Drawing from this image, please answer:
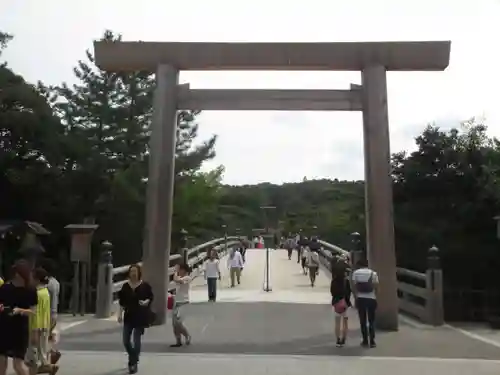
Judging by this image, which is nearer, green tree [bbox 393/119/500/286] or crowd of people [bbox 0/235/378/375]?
crowd of people [bbox 0/235/378/375]

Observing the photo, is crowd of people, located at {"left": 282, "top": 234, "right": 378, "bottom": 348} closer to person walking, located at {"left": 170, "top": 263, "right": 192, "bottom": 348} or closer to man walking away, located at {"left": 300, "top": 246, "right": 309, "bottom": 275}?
person walking, located at {"left": 170, "top": 263, "right": 192, "bottom": 348}

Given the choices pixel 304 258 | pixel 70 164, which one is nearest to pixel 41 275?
pixel 70 164

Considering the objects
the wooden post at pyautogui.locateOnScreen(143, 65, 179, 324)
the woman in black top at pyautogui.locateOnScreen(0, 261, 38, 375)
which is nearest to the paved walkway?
the wooden post at pyautogui.locateOnScreen(143, 65, 179, 324)

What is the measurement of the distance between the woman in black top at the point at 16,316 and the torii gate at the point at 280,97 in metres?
7.10

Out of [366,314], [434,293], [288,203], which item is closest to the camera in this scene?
[366,314]

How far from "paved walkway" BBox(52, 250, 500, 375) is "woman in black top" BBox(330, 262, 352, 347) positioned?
278 mm

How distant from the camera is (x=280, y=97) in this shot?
14.8 metres

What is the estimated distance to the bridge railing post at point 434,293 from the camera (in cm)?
1521

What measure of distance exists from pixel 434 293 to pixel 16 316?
10.5m

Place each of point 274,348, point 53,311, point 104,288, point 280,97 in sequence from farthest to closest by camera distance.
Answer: point 104,288
point 280,97
point 274,348
point 53,311

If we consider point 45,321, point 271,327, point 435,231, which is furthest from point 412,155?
point 45,321

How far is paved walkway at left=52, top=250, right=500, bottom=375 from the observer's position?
973 cm

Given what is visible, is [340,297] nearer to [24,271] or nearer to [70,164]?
[24,271]

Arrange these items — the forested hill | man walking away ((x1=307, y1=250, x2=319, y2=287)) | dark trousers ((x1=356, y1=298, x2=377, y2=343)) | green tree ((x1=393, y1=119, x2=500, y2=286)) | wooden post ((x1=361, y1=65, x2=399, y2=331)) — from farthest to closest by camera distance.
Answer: the forested hill → man walking away ((x1=307, y1=250, x2=319, y2=287)) → green tree ((x1=393, y1=119, x2=500, y2=286)) → wooden post ((x1=361, y1=65, x2=399, y2=331)) → dark trousers ((x1=356, y1=298, x2=377, y2=343))
